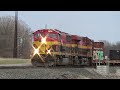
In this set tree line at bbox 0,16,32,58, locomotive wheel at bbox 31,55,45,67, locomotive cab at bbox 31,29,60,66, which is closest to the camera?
locomotive cab at bbox 31,29,60,66

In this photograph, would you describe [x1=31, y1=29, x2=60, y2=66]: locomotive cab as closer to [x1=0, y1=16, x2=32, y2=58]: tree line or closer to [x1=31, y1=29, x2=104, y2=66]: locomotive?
[x1=31, y1=29, x2=104, y2=66]: locomotive

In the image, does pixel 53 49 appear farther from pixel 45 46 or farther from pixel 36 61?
pixel 36 61

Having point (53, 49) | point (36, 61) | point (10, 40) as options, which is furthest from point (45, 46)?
point (10, 40)

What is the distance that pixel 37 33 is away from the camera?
27.3 metres

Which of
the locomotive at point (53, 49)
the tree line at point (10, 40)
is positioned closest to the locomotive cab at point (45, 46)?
the locomotive at point (53, 49)

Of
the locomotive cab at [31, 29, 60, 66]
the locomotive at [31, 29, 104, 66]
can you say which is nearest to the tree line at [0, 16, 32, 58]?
the locomotive at [31, 29, 104, 66]

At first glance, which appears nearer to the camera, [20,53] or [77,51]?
[77,51]

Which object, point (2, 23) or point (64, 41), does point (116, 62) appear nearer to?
point (64, 41)

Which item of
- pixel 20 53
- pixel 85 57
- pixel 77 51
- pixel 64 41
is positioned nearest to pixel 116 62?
pixel 85 57

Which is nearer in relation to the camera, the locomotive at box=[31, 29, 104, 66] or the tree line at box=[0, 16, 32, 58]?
the locomotive at box=[31, 29, 104, 66]

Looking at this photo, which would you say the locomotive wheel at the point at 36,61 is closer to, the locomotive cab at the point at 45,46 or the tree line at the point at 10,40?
the locomotive cab at the point at 45,46

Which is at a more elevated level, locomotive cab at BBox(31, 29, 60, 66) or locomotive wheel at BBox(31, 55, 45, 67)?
locomotive cab at BBox(31, 29, 60, 66)
